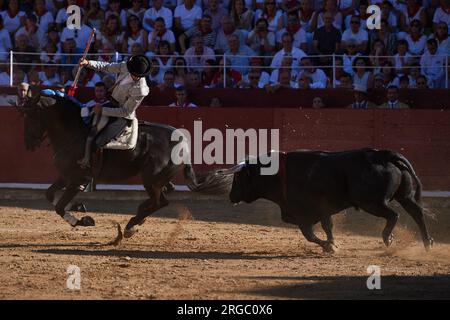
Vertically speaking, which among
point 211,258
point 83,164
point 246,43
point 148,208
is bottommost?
point 211,258

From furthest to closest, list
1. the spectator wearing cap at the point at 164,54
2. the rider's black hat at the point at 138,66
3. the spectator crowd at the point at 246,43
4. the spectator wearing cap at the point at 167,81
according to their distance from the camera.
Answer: the spectator wearing cap at the point at 164,54
the spectator wearing cap at the point at 167,81
the spectator crowd at the point at 246,43
the rider's black hat at the point at 138,66

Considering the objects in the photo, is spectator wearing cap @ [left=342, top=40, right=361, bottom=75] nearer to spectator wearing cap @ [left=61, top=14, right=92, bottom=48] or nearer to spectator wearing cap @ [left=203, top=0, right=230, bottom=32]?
spectator wearing cap @ [left=203, top=0, right=230, bottom=32]

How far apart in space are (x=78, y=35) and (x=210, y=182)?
19.1 feet

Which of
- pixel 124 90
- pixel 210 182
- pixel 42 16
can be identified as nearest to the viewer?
pixel 124 90

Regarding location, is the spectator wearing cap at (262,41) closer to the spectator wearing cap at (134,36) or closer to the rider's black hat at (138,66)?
the spectator wearing cap at (134,36)

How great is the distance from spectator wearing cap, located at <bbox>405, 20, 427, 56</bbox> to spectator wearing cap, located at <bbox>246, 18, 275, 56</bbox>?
6.20 ft

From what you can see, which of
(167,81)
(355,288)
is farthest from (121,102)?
(167,81)

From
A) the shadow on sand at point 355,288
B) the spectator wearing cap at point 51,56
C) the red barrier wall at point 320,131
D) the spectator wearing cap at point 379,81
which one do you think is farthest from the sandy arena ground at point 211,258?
the spectator wearing cap at point 51,56

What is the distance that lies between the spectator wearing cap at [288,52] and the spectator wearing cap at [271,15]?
0.44 meters

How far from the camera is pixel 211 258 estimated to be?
31.2ft

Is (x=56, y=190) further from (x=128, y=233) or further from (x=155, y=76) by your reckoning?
(x=155, y=76)

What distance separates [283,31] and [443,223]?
4181 millimetres

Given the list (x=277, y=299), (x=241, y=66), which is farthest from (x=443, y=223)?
(x=277, y=299)

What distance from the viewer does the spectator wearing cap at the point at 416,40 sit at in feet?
48.2
